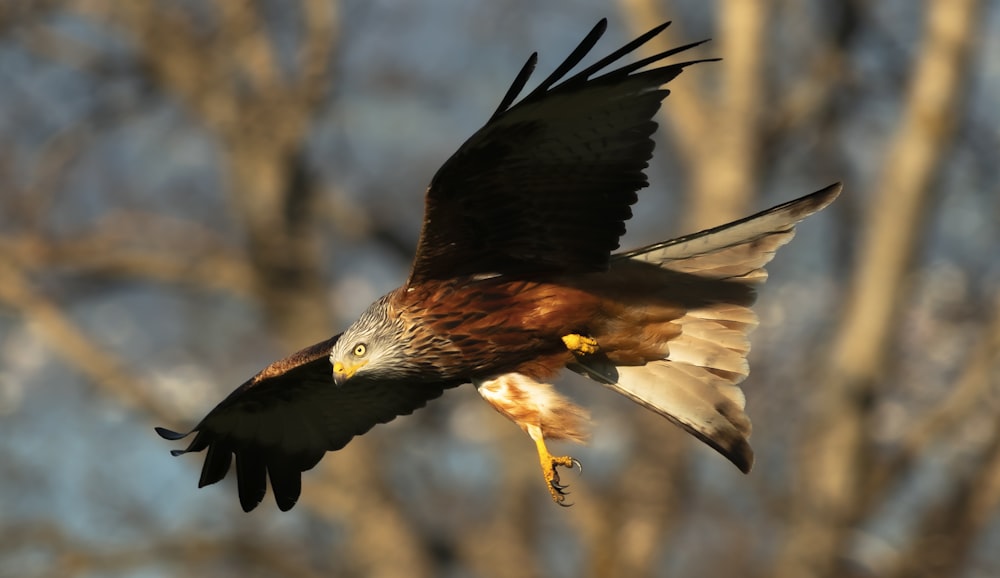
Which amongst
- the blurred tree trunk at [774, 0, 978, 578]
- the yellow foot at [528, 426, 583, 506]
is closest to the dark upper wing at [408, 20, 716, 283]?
the yellow foot at [528, 426, 583, 506]

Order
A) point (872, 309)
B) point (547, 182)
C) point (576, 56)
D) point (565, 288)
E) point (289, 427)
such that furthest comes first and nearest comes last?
point (872, 309), point (289, 427), point (565, 288), point (547, 182), point (576, 56)

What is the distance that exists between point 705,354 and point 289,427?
5.51 feet

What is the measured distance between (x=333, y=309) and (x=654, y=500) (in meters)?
3.82

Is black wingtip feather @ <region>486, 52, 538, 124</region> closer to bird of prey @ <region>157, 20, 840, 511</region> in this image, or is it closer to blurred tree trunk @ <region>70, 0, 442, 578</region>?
bird of prey @ <region>157, 20, 840, 511</region>

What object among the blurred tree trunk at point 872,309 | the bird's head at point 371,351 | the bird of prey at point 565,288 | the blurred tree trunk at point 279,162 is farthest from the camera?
the blurred tree trunk at point 279,162

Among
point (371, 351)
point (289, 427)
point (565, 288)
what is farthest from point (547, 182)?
point (289, 427)

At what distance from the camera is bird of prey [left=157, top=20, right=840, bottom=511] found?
14.9 ft

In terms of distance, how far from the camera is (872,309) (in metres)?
11.9

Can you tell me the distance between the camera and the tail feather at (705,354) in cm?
487

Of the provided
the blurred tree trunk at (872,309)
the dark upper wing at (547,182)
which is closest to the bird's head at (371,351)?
the dark upper wing at (547,182)

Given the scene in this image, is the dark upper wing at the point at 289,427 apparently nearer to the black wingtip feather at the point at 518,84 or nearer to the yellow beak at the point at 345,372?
the yellow beak at the point at 345,372

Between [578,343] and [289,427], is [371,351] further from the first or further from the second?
[289,427]

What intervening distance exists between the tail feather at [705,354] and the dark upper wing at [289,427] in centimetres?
91

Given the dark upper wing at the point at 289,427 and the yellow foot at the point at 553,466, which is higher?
the dark upper wing at the point at 289,427
